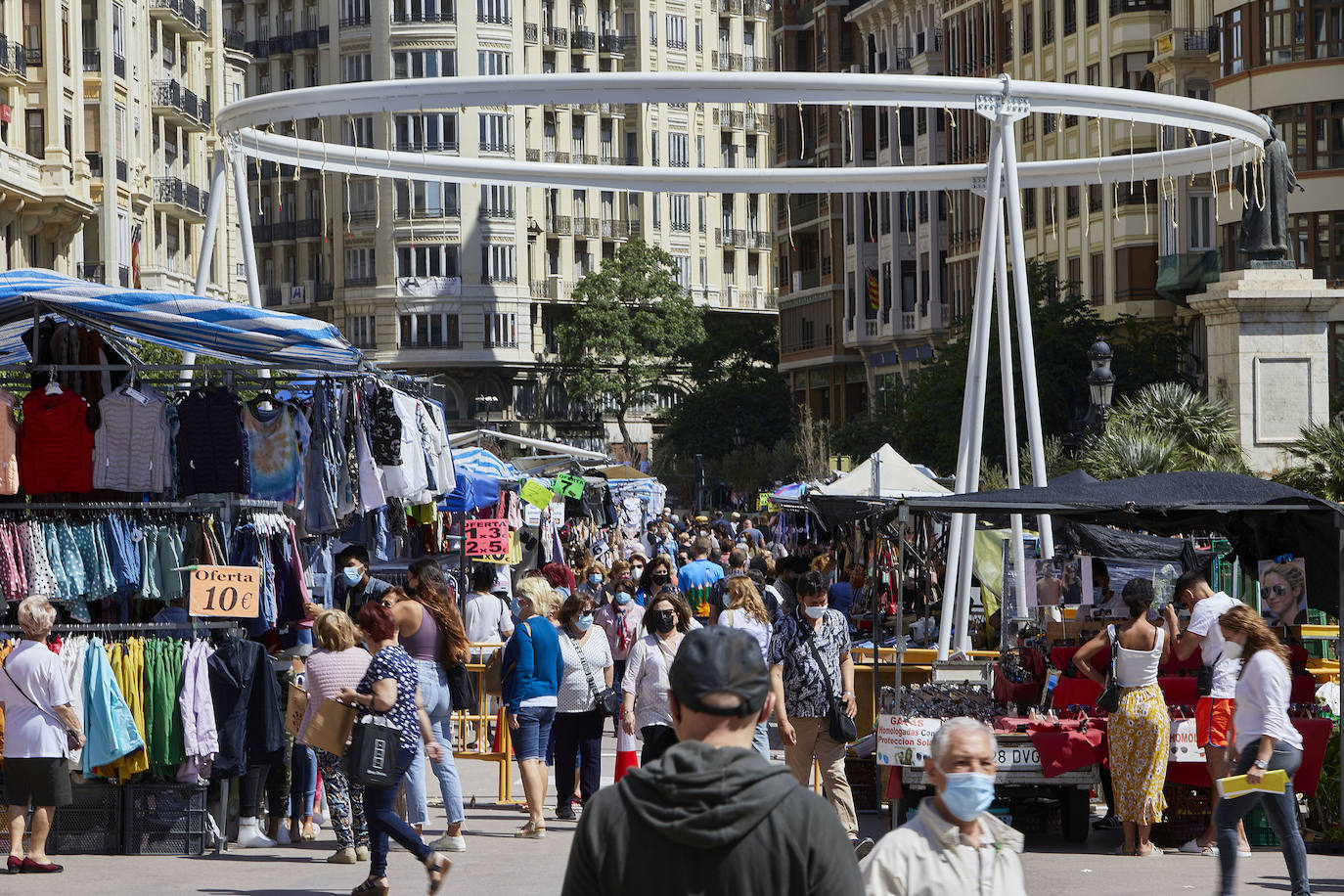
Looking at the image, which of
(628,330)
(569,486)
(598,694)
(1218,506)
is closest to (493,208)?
(628,330)

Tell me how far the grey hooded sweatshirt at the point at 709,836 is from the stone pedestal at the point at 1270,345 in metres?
23.5

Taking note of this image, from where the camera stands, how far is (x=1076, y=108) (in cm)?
1702

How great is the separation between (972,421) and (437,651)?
6.63 meters

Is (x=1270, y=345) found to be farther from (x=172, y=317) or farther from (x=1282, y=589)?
(x=172, y=317)

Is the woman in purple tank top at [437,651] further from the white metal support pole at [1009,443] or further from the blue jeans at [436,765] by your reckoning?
the white metal support pole at [1009,443]

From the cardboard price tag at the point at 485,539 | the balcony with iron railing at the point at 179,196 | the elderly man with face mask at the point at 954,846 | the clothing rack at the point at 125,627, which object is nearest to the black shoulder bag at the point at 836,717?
the clothing rack at the point at 125,627

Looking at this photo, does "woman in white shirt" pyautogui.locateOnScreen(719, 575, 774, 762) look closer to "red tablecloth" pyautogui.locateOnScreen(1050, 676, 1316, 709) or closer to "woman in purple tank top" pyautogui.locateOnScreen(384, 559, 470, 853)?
"woman in purple tank top" pyautogui.locateOnScreen(384, 559, 470, 853)

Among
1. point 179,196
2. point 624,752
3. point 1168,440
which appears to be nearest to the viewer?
point 624,752

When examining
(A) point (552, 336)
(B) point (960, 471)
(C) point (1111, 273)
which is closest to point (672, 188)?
(B) point (960, 471)

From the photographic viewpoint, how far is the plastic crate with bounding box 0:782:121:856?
1217 centimetres

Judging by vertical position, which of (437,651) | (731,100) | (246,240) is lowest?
(437,651)

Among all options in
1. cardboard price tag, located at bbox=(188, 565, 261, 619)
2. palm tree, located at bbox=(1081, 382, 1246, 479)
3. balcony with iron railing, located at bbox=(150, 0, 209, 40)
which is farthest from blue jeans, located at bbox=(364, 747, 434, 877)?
balcony with iron railing, located at bbox=(150, 0, 209, 40)

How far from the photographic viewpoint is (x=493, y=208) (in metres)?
94.1

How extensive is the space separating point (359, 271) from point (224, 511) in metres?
83.7
